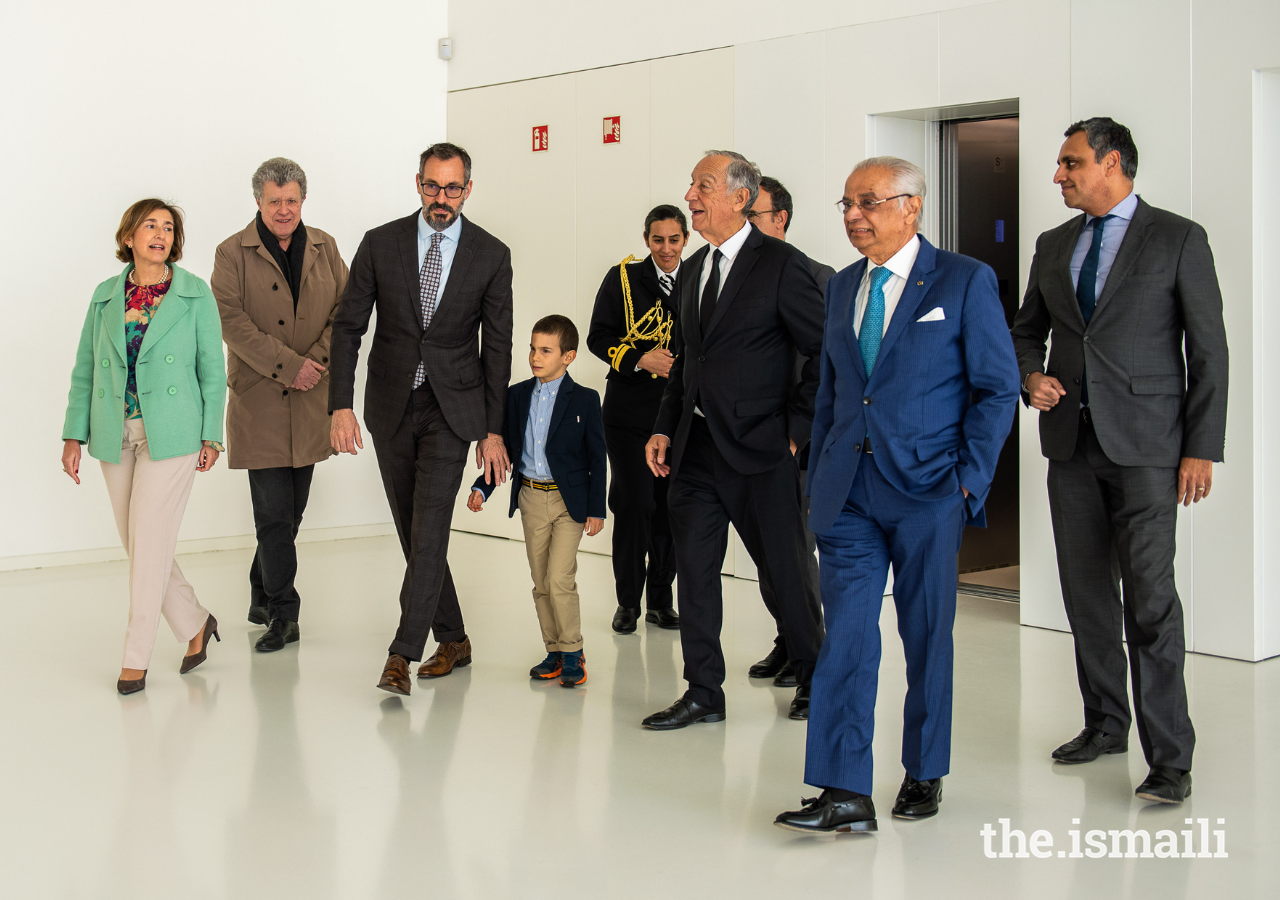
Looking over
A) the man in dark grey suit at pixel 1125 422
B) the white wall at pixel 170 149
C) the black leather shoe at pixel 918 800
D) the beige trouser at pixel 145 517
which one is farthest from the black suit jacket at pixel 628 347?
the white wall at pixel 170 149

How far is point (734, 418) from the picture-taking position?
3916 millimetres

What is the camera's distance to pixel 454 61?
340 inches

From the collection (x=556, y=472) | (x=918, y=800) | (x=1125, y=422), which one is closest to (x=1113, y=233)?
(x=1125, y=422)

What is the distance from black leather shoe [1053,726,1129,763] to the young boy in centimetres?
177

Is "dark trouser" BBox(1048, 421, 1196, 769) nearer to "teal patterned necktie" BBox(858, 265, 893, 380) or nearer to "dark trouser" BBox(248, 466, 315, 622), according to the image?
"teal patterned necktie" BBox(858, 265, 893, 380)

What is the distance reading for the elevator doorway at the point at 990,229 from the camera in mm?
6449

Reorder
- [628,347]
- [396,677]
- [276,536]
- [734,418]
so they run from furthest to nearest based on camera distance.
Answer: [628,347] → [276,536] → [396,677] → [734,418]

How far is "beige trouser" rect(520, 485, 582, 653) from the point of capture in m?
4.53

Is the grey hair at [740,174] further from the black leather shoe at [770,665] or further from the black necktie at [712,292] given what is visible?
the black leather shoe at [770,665]

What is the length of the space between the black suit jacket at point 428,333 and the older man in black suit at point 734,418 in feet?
2.51

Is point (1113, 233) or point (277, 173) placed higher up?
point (277, 173)

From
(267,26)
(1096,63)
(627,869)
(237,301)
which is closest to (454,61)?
(267,26)

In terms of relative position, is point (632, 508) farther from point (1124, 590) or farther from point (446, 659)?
point (1124, 590)

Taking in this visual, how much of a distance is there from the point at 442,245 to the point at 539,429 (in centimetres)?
78
